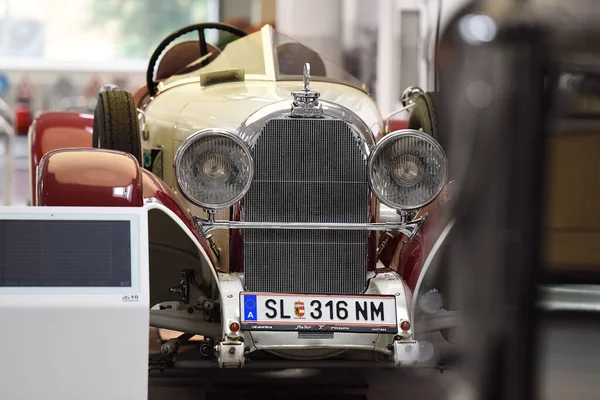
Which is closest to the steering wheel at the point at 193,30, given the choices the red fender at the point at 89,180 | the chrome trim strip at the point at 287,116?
the chrome trim strip at the point at 287,116

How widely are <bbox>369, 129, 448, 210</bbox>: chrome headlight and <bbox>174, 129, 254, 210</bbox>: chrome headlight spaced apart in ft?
1.43

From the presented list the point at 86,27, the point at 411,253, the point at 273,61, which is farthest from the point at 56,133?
Result: the point at 86,27

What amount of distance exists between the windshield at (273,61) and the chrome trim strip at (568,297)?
11.8 ft

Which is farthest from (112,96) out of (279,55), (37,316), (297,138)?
(37,316)

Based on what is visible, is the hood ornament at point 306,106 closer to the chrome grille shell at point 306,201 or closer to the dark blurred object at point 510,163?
the chrome grille shell at point 306,201

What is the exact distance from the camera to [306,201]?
316 centimetres

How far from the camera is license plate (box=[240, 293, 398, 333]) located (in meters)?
2.86

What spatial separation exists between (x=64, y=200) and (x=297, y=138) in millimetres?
845

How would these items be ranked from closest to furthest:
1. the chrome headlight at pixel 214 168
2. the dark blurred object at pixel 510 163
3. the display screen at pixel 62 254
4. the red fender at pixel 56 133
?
the dark blurred object at pixel 510 163, the display screen at pixel 62 254, the chrome headlight at pixel 214 168, the red fender at pixel 56 133

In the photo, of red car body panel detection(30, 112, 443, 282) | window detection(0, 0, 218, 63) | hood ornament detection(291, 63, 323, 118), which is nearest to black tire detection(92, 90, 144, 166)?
red car body panel detection(30, 112, 443, 282)

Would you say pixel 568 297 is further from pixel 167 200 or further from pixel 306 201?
pixel 306 201

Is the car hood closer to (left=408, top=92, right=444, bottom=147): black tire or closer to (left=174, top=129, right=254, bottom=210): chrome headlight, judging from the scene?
(left=408, top=92, right=444, bottom=147): black tire

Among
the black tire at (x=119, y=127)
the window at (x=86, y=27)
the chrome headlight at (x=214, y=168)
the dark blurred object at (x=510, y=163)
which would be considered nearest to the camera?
the dark blurred object at (x=510, y=163)

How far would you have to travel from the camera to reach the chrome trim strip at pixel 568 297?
1.79 ft
